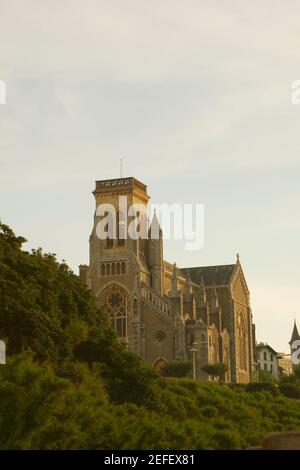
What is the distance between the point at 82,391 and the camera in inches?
1283

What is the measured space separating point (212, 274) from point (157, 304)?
17745 mm

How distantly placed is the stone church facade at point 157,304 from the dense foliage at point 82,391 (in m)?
36.1

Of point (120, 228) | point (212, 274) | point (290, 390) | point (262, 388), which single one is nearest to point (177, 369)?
point (290, 390)

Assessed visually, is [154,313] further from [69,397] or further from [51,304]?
[69,397]

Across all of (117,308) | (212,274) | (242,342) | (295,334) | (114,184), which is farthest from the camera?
(295,334)

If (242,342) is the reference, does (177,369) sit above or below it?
below

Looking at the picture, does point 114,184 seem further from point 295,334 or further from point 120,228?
point 295,334

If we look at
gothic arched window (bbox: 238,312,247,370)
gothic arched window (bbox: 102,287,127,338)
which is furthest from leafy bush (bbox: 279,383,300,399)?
gothic arched window (bbox: 238,312,247,370)

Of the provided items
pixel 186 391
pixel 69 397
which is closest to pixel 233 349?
pixel 186 391

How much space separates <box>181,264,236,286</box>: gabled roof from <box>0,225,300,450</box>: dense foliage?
172 ft

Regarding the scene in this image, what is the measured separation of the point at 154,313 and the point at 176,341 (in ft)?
13.1

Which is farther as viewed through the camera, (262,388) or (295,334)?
(295,334)

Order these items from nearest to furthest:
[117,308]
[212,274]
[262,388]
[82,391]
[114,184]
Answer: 1. [82,391]
2. [262,388]
3. [117,308]
4. [114,184]
5. [212,274]
